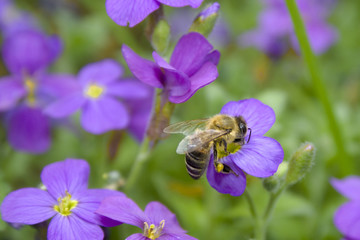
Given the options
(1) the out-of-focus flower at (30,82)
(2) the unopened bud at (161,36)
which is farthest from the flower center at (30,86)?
(2) the unopened bud at (161,36)

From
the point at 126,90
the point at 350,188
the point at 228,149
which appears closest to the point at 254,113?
the point at 228,149

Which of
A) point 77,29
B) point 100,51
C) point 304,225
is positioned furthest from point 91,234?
point 100,51

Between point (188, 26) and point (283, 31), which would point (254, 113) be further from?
point (188, 26)

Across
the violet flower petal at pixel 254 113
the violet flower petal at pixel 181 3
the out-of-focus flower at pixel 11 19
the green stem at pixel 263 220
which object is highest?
the violet flower petal at pixel 181 3

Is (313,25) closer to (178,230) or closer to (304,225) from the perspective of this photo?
(304,225)

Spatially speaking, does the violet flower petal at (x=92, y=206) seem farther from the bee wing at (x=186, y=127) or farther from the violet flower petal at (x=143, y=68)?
the violet flower petal at (x=143, y=68)

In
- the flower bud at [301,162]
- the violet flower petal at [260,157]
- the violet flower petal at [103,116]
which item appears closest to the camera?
the violet flower petal at [260,157]

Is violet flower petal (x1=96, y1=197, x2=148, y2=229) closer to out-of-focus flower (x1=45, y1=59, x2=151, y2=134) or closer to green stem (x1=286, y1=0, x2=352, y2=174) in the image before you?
out-of-focus flower (x1=45, y1=59, x2=151, y2=134)
